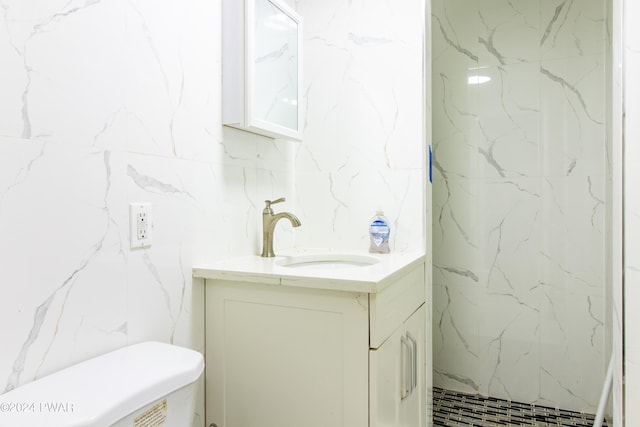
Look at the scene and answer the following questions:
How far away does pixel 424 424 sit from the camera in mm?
1604

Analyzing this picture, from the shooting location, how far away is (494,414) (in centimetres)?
203

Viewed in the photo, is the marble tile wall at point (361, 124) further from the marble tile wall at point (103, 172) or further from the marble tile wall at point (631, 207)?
the marble tile wall at point (631, 207)

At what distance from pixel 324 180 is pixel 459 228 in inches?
35.2

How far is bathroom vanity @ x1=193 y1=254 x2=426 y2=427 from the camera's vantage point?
104cm

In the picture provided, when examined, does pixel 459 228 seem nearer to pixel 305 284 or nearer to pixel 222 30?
pixel 305 284

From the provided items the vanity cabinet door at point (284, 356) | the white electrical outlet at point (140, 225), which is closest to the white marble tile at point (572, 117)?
the vanity cabinet door at point (284, 356)

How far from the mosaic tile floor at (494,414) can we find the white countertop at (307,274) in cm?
107

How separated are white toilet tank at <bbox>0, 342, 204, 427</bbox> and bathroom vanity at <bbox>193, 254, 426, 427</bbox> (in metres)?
0.27

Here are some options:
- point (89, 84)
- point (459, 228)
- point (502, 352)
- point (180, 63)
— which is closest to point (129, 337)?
point (89, 84)

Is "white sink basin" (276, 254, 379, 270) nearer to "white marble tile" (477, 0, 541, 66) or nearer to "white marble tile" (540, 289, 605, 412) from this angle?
"white marble tile" (540, 289, 605, 412)

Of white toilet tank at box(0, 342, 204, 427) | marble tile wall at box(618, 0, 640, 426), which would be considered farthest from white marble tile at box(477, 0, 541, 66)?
white toilet tank at box(0, 342, 204, 427)

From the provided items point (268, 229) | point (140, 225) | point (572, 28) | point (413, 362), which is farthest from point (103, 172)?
point (572, 28)

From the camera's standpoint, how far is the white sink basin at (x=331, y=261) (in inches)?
60.6

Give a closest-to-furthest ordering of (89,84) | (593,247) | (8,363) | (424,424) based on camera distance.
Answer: (8,363) → (89,84) → (424,424) → (593,247)
